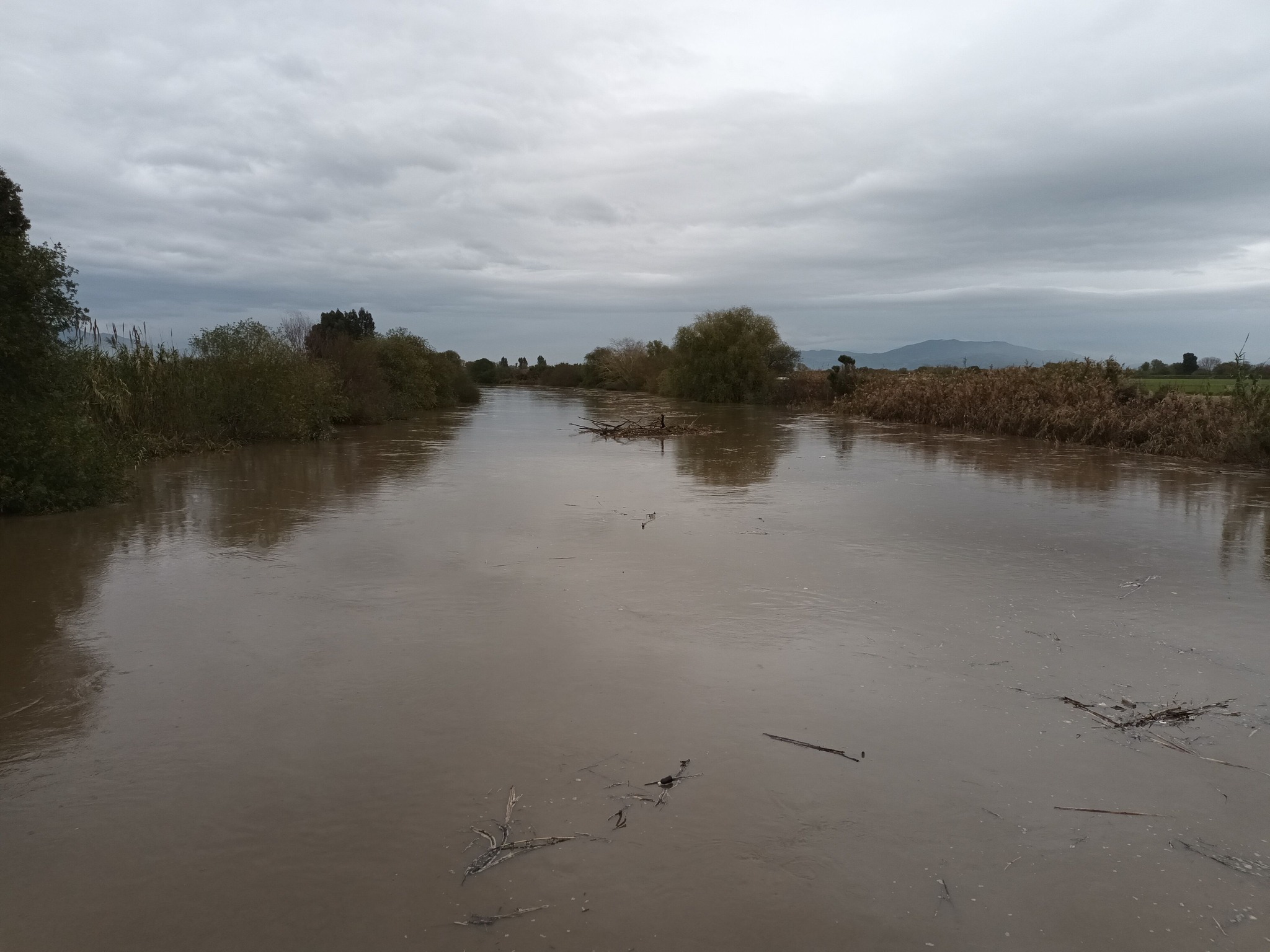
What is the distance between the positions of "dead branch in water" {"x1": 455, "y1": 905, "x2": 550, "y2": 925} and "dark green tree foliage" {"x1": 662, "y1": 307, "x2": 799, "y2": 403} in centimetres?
4228

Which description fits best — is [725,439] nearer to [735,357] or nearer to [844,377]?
[844,377]

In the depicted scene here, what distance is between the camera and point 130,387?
18.0 meters

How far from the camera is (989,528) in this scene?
10656 millimetres

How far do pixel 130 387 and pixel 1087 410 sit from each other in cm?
2207

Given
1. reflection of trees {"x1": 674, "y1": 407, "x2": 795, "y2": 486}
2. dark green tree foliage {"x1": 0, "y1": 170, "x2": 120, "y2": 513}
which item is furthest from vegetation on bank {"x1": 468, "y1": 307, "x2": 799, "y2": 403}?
dark green tree foliage {"x1": 0, "y1": 170, "x2": 120, "y2": 513}

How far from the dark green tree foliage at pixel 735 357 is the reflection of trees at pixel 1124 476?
70.7 ft

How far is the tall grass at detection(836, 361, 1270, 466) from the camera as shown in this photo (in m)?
17.1

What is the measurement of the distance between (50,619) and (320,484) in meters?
8.06

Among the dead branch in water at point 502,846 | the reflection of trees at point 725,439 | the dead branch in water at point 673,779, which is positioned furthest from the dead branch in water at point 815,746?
the reflection of trees at point 725,439

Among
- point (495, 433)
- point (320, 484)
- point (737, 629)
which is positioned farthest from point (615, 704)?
point (495, 433)

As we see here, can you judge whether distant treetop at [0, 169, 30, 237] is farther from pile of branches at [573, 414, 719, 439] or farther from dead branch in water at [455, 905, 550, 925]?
pile of branches at [573, 414, 719, 439]

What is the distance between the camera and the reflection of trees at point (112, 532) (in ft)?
17.3

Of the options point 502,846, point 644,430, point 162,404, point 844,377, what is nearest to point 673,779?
point 502,846

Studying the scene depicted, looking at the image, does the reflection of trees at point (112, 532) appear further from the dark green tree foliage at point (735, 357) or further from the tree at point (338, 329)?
the dark green tree foliage at point (735, 357)
